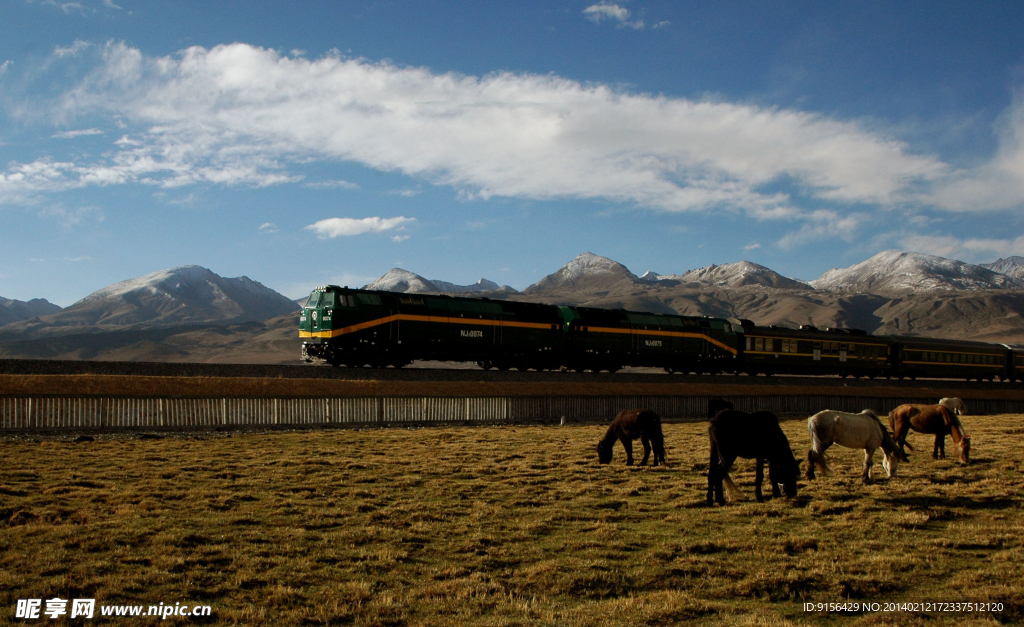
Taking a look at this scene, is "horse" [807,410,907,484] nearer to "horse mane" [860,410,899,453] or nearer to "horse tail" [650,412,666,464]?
"horse mane" [860,410,899,453]

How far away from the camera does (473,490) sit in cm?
1723

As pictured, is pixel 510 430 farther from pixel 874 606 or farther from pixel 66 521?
pixel 874 606

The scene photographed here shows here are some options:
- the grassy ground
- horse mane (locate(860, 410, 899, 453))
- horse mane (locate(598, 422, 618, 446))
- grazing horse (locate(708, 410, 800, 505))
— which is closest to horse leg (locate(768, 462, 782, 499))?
grazing horse (locate(708, 410, 800, 505))

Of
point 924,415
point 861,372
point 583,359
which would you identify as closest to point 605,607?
point 924,415

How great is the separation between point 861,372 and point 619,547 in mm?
62875

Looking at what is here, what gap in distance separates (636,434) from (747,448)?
5840mm

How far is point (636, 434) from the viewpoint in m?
20.7

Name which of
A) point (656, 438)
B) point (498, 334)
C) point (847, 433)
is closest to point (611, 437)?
point (656, 438)

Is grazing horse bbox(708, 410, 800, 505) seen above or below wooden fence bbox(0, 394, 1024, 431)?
above

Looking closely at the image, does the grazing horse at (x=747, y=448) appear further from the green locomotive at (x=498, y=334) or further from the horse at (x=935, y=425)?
the green locomotive at (x=498, y=334)

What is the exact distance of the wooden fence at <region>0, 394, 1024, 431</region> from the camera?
26578mm

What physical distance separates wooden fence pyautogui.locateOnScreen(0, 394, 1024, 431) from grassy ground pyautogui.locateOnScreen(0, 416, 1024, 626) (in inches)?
233

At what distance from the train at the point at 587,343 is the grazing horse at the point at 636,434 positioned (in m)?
23.5

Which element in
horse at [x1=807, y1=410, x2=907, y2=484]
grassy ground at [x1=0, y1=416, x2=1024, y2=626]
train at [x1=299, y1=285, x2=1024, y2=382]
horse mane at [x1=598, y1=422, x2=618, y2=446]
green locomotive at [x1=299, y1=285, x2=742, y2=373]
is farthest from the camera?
train at [x1=299, y1=285, x2=1024, y2=382]
